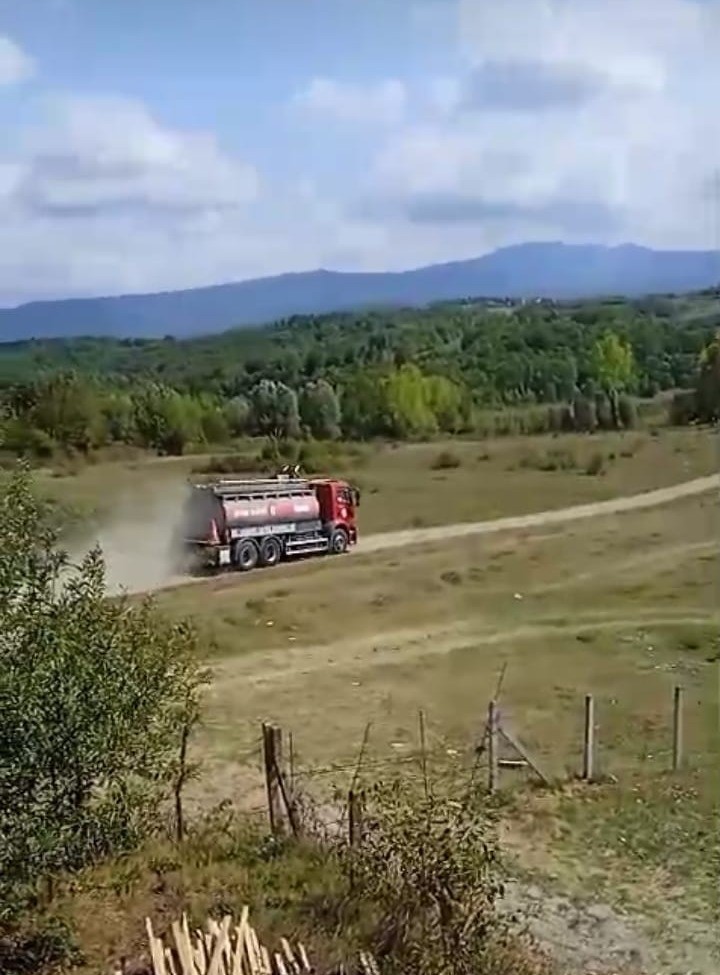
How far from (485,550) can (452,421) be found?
12.3m

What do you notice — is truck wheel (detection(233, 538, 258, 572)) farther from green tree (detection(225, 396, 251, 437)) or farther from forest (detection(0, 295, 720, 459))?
green tree (detection(225, 396, 251, 437))

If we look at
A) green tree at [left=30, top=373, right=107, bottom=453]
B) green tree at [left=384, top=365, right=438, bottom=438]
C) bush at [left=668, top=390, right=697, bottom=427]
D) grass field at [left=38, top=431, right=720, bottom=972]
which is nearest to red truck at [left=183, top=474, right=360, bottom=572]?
grass field at [left=38, top=431, right=720, bottom=972]

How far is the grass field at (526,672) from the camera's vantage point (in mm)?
4910

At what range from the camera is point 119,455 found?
1812 centimetres

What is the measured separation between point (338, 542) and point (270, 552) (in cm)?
91

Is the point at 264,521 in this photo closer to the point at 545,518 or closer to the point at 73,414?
the point at 545,518

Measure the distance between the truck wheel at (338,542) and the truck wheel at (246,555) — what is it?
3.32ft

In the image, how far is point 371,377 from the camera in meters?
25.5

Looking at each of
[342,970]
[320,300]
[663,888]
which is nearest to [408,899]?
[342,970]

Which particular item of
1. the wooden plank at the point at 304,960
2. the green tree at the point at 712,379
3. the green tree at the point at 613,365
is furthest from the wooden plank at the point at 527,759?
the green tree at the point at 613,365

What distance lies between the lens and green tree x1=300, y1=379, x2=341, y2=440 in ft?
73.3

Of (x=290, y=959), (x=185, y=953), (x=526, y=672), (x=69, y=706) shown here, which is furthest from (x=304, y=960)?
(x=526, y=672)

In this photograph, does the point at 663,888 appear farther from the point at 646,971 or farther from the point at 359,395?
the point at 359,395

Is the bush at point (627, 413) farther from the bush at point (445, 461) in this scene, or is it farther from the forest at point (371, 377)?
the bush at point (445, 461)
